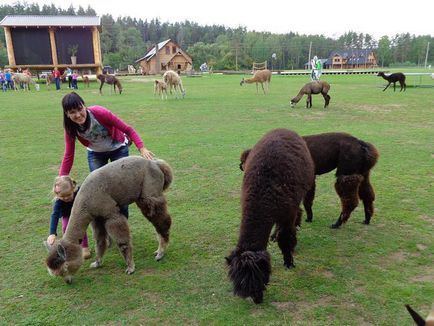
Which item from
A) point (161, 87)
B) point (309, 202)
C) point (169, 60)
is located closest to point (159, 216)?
point (309, 202)

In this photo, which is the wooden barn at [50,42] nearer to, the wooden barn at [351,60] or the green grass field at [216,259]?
the green grass field at [216,259]

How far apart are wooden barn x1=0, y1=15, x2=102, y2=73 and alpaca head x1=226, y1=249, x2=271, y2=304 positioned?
3675cm

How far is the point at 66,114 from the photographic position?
12.9 feet

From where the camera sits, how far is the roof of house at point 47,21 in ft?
Answer: 112

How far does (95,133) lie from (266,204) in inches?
89.0

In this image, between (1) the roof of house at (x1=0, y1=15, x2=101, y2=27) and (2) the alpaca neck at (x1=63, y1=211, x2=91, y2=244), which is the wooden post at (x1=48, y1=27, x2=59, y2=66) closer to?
(1) the roof of house at (x1=0, y1=15, x2=101, y2=27)

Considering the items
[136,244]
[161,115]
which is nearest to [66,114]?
[136,244]

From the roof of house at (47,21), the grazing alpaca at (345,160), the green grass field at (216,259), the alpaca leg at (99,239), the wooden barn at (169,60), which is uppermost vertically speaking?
the roof of house at (47,21)

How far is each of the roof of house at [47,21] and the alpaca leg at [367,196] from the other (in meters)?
36.6

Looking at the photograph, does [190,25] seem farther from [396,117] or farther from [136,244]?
[136,244]

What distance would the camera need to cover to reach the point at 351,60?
90.5m

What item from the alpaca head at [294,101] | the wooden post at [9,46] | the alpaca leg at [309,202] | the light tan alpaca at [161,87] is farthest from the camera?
the wooden post at [9,46]

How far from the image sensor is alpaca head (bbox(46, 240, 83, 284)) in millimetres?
→ 3602

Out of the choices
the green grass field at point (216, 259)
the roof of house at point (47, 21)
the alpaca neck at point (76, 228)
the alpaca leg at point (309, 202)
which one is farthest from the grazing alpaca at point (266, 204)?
the roof of house at point (47, 21)
